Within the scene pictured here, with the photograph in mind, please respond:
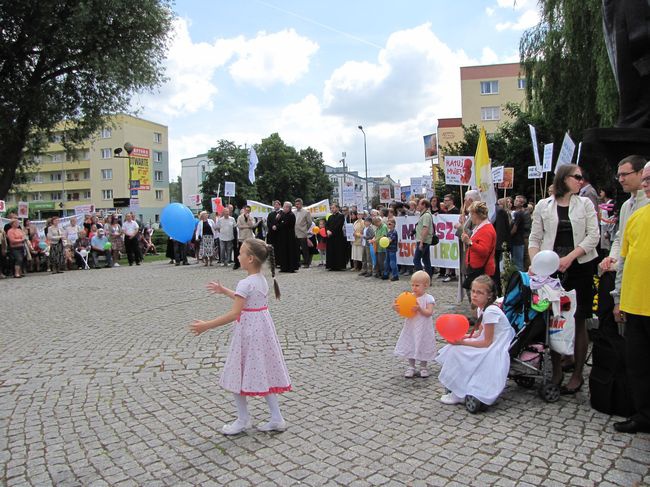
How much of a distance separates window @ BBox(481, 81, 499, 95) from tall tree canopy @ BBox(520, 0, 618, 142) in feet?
144

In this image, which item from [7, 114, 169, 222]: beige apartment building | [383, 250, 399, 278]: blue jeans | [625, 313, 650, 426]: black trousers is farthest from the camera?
[7, 114, 169, 222]: beige apartment building

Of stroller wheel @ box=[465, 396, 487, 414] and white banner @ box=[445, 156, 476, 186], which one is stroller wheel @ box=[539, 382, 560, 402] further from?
white banner @ box=[445, 156, 476, 186]

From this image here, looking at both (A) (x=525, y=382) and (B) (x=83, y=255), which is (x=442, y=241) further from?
(B) (x=83, y=255)

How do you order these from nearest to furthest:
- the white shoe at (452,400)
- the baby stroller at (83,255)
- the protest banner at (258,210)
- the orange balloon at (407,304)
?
the white shoe at (452,400) < the orange balloon at (407,304) < the baby stroller at (83,255) < the protest banner at (258,210)

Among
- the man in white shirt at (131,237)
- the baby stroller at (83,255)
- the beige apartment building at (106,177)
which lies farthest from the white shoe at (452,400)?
the beige apartment building at (106,177)

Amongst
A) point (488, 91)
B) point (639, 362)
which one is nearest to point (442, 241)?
point (639, 362)

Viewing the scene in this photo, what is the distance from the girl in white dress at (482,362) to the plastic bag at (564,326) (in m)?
0.35

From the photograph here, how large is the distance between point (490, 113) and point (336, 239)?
56.5 m

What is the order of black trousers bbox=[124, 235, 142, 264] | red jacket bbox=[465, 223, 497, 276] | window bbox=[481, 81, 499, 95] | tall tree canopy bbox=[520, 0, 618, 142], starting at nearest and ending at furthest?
red jacket bbox=[465, 223, 497, 276]
tall tree canopy bbox=[520, 0, 618, 142]
black trousers bbox=[124, 235, 142, 264]
window bbox=[481, 81, 499, 95]

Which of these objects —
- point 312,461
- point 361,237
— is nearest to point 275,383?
point 312,461

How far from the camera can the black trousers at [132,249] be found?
67.2ft

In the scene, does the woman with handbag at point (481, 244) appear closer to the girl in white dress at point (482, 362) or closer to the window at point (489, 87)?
the girl in white dress at point (482, 362)

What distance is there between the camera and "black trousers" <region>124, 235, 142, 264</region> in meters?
20.5

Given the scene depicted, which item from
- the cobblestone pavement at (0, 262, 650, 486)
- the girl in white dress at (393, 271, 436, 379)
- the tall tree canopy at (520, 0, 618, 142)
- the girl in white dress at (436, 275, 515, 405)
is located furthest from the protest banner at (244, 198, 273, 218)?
the girl in white dress at (436, 275, 515, 405)
